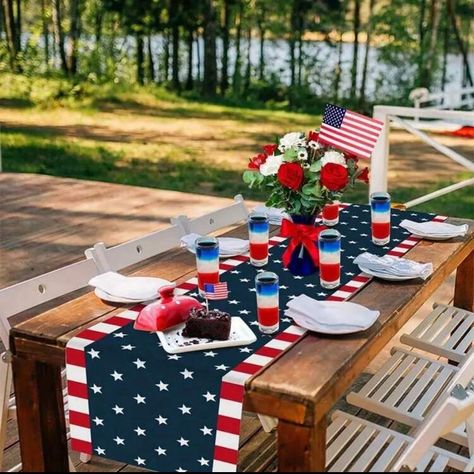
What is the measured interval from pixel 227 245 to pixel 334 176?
578mm

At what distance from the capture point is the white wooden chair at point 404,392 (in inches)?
109

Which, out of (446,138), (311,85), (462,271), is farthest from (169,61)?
(462,271)

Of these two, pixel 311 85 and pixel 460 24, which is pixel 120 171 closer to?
pixel 311 85

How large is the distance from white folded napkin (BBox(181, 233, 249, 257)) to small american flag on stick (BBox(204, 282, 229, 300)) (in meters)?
0.43

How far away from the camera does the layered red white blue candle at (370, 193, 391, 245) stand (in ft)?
10.5

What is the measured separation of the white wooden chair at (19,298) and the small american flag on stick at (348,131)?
96 centimetres

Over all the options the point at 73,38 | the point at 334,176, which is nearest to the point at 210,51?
the point at 73,38

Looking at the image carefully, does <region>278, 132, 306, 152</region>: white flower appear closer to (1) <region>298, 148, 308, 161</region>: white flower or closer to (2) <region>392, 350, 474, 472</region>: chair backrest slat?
(1) <region>298, 148, 308, 161</region>: white flower

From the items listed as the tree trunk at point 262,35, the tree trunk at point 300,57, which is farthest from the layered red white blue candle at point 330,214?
the tree trunk at point 262,35

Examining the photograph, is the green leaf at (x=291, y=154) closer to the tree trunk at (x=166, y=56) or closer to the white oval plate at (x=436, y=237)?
the white oval plate at (x=436, y=237)

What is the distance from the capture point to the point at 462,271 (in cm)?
370

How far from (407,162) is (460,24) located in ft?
19.1

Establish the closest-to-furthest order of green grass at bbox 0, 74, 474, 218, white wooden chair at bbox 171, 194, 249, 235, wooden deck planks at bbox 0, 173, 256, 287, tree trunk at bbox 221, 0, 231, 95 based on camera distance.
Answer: white wooden chair at bbox 171, 194, 249, 235 → wooden deck planks at bbox 0, 173, 256, 287 → green grass at bbox 0, 74, 474, 218 → tree trunk at bbox 221, 0, 231, 95

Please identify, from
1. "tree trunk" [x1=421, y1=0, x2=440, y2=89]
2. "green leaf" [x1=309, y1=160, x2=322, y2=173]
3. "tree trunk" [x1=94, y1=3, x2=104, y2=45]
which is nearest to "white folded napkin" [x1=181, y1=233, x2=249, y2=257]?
"green leaf" [x1=309, y1=160, x2=322, y2=173]
